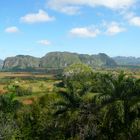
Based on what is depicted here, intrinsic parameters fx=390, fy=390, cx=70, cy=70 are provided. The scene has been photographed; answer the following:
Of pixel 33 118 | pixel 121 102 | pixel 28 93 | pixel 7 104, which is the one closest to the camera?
pixel 121 102

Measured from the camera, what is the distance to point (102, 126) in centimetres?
3938

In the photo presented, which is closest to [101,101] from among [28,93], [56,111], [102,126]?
[102,126]

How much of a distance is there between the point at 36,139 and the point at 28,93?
7735 cm

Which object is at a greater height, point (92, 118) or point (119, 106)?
point (119, 106)

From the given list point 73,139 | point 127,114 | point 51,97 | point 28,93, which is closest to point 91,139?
point 73,139

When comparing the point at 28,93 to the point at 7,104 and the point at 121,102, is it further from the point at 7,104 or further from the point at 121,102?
the point at 121,102

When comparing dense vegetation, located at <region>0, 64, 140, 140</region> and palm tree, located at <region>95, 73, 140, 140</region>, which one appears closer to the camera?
palm tree, located at <region>95, 73, 140, 140</region>

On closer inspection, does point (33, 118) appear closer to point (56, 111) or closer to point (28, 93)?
point (56, 111)

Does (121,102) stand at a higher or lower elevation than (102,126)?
higher

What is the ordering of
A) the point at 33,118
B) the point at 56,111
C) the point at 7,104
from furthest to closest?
1. the point at 7,104
2. the point at 33,118
3. the point at 56,111

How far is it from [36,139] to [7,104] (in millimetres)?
15320

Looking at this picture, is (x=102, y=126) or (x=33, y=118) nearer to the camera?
(x=102, y=126)

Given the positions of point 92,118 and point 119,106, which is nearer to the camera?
point 119,106

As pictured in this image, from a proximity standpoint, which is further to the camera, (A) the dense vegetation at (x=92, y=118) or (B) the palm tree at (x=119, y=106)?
(A) the dense vegetation at (x=92, y=118)
